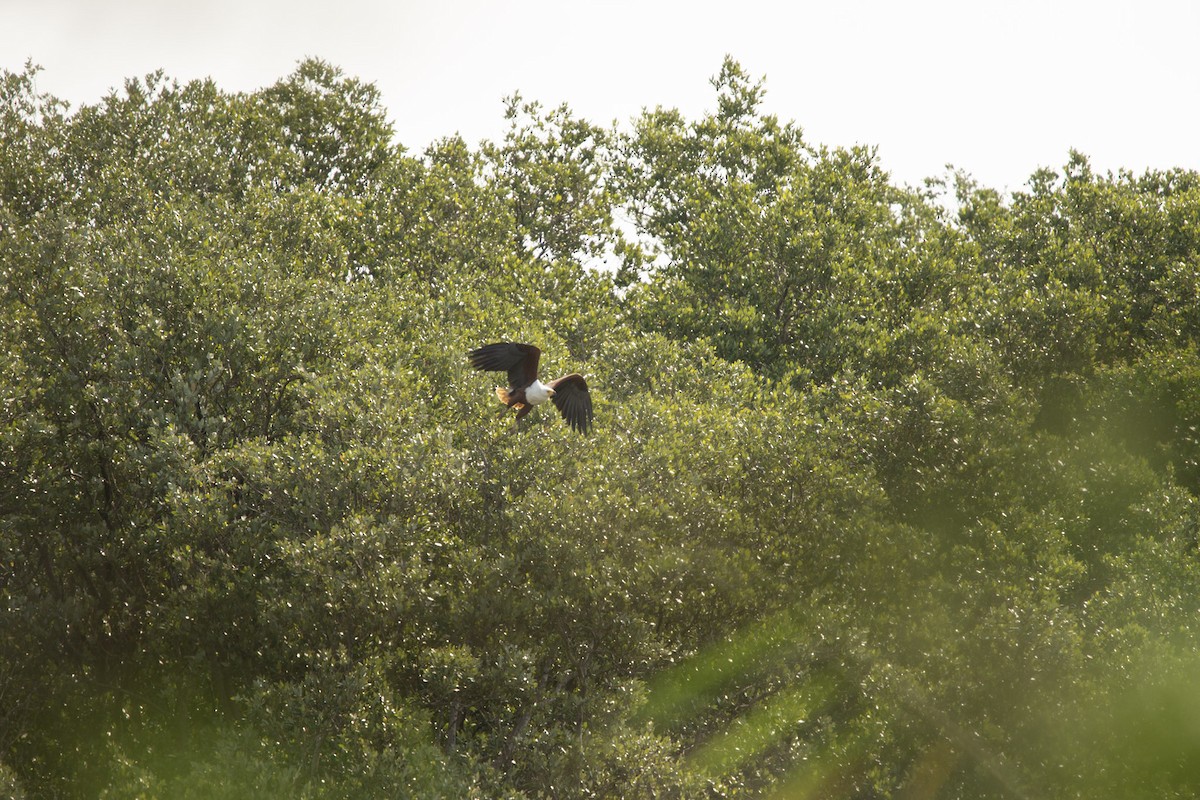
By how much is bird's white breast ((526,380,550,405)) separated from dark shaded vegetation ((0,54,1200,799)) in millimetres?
963

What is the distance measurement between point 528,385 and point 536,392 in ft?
0.65

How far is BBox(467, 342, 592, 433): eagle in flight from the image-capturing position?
18891mm

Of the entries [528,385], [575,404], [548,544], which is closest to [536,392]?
[528,385]

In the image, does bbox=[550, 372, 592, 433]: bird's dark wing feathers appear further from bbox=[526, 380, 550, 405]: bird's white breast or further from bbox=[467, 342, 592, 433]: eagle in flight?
bbox=[526, 380, 550, 405]: bird's white breast

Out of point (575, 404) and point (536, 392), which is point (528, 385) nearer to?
point (536, 392)

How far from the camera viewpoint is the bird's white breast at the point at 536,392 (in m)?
19.2

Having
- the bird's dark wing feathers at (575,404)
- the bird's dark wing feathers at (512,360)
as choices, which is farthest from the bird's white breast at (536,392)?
the bird's dark wing feathers at (575,404)

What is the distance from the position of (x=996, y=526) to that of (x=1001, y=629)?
2.75 m

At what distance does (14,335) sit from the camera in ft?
75.6

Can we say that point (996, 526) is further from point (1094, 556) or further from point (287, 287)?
point (287, 287)

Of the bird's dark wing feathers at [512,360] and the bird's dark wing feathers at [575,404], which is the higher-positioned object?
the bird's dark wing feathers at [512,360]

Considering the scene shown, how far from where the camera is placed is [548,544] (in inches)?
720

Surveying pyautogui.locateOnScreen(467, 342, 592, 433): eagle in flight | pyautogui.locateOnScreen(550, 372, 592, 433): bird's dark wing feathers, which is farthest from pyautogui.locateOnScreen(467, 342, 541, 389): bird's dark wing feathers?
pyautogui.locateOnScreen(550, 372, 592, 433): bird's dark wing feathers

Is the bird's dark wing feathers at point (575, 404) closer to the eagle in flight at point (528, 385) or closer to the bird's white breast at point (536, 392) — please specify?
the eagle in flight at point (528, 385)
